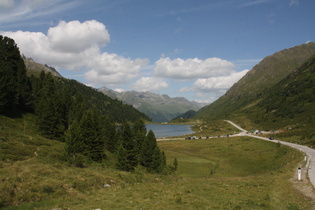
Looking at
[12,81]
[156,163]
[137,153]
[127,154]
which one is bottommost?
[156,163]

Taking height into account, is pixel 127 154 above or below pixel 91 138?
below

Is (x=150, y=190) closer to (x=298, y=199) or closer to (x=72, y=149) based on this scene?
(x=298, y=199)

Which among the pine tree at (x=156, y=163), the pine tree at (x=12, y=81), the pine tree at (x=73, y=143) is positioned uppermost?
the pine tree at (x=12, y=81)

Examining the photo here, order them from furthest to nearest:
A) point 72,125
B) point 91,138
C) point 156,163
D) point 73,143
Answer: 1. point 156,163
2. point 91,138
3. point 72,125
4. point 73,143

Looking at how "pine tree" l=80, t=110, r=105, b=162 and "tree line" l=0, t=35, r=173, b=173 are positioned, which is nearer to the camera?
"tree line" l=0, t=35, r=173, b=173

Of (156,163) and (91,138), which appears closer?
(91,138)

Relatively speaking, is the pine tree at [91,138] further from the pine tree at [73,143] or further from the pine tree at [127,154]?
the pine tree at [73,143]

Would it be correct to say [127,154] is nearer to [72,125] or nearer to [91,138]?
[91,138]

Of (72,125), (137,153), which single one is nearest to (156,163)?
(137,153)

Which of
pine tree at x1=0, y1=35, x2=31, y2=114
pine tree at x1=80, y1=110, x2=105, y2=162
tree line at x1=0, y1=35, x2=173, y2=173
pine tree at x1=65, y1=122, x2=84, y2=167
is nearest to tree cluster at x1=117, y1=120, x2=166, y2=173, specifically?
tree line at x1=0, y1=35, x2=173, y2=173

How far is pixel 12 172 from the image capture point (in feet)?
74.3

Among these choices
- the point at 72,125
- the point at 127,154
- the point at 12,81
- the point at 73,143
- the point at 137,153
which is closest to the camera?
the point at 73,143

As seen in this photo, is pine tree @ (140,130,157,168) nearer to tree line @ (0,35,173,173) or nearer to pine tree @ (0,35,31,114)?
tree line @ (0,35,173,173)

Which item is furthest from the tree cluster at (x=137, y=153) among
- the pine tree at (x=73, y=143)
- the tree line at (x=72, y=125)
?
the pine tree at (x=73, y=143)
